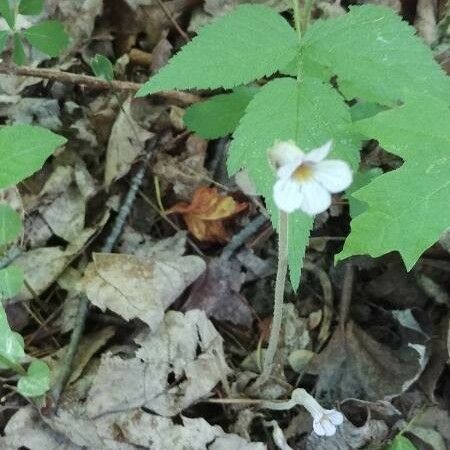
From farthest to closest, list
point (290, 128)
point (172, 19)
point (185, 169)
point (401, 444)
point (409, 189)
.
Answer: point (172, 19)
point (185, 169)
point (401, 444)
point (290, 128)
point (409, 189)

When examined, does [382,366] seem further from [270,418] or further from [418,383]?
[270,418]

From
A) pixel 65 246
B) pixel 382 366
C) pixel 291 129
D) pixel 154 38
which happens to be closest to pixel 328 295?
pixel 382 366

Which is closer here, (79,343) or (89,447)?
(89,447)

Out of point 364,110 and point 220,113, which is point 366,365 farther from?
point 220,113

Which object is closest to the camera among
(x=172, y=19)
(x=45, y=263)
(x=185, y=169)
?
(x=45, y=263)

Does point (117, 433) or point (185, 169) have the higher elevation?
point (185, 169)

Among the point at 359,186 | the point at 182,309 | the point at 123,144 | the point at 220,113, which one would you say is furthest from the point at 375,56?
the point at 123,144

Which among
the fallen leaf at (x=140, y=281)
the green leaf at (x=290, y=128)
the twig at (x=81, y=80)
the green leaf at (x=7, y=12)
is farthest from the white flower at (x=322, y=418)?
the green leaf at (x=7, y=12)
